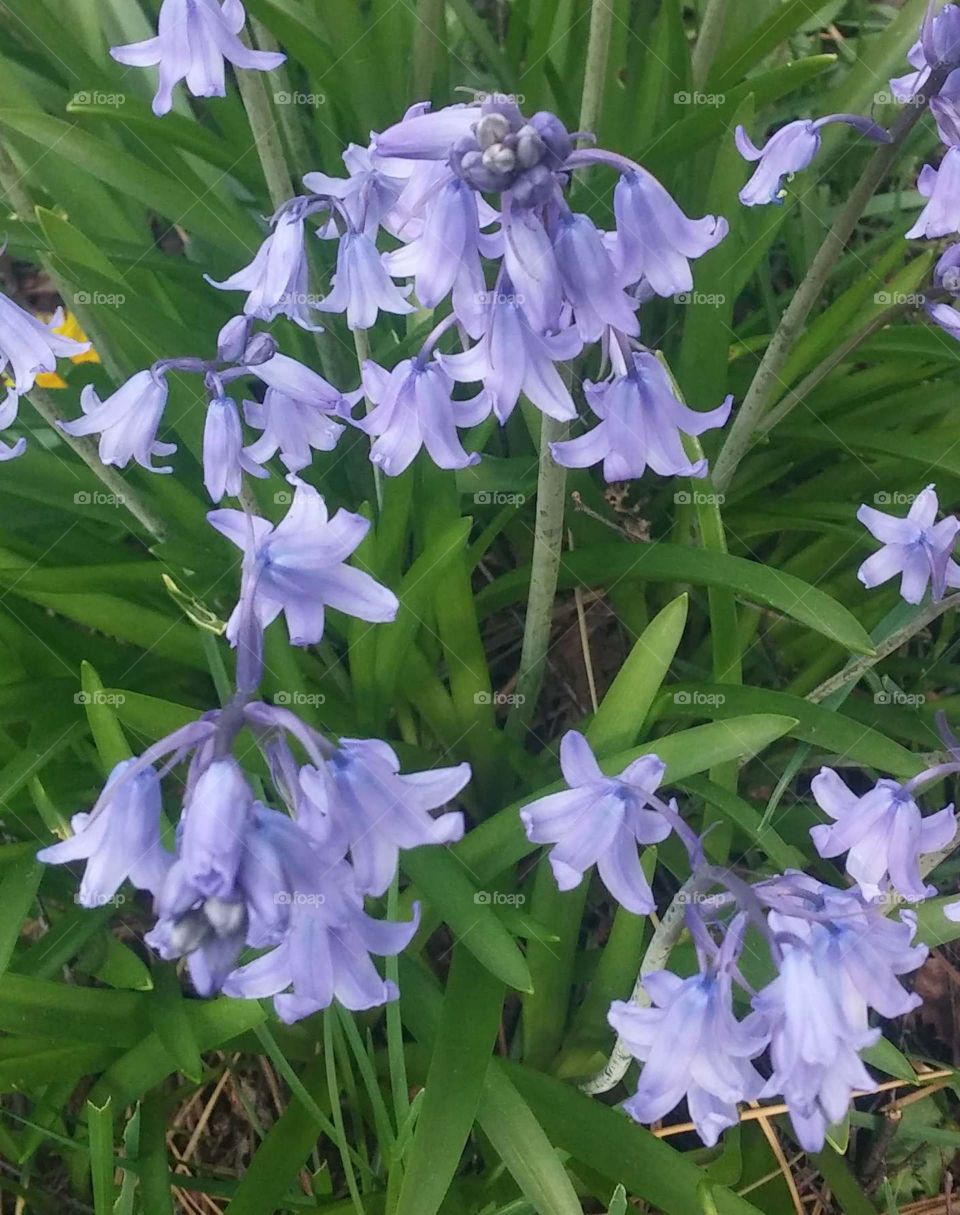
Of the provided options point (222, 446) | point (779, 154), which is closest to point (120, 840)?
point (222, 446)

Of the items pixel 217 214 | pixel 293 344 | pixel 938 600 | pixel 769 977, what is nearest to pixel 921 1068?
pixel 769 977

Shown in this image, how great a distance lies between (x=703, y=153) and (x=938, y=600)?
114cm

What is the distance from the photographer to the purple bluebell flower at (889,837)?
1.13 metres

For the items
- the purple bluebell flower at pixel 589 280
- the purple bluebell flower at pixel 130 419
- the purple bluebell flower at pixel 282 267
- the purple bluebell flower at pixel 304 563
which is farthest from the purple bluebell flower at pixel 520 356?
the purple bluebell flower at pixel 130 419

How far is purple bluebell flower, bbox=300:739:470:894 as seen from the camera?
2.60 ft

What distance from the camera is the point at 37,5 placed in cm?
173

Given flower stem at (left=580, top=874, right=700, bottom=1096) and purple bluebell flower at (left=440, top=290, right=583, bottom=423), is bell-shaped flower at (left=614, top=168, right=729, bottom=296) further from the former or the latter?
flower stem at (left=580, top=874, right=700, bottom=1096)

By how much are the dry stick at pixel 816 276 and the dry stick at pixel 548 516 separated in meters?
0.37

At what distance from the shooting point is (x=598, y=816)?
3.14 ft

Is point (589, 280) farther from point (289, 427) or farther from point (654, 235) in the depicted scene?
point (289, 427)

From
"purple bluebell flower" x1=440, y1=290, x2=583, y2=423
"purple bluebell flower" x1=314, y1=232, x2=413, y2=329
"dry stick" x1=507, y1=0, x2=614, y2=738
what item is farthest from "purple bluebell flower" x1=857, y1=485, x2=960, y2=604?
"purple bluebell flower" x1=314, y1=232, x2=413, y2=329

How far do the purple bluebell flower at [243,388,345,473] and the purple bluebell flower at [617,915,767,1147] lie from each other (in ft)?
2.44

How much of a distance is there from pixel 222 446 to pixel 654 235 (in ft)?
1.75

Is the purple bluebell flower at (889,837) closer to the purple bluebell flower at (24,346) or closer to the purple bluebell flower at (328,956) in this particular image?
the purple bluebell flower at (328,956)
